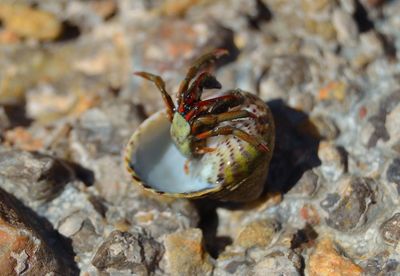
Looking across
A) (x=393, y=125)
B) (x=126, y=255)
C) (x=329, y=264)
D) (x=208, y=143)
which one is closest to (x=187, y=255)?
(x=126, y=255)

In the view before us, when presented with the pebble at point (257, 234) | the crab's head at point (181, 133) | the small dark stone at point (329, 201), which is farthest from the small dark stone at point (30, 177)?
the small dark stone at point (329, 201)

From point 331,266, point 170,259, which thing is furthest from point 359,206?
point 170,259

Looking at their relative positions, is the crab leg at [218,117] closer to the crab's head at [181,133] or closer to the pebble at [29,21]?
the crab's head at [181,133]

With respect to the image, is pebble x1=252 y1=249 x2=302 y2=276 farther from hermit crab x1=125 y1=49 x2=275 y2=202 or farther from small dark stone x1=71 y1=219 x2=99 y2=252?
small dark stone x1=71 y1=219 x2=99 y2=252

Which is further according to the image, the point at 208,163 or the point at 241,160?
the point at 208,163

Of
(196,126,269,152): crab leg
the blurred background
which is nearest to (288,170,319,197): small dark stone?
the blurred background

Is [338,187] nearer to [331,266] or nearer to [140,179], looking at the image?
[331,266]

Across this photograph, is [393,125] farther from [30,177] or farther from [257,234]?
A: [30,177]
